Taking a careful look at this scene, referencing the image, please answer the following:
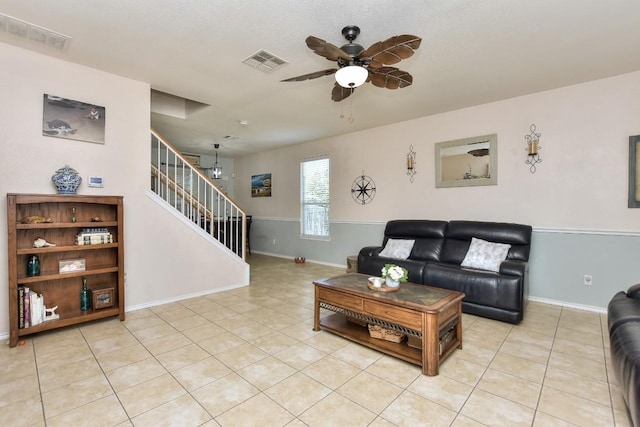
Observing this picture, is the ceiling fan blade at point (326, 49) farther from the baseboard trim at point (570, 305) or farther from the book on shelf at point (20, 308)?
the baseboard trim at point (570, 305)

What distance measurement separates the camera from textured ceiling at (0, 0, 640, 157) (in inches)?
86.0

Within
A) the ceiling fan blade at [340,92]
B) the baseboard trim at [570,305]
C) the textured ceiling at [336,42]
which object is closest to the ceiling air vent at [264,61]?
the textured ceiling at [336,42]

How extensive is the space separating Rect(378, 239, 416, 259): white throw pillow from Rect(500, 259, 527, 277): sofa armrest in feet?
4.06

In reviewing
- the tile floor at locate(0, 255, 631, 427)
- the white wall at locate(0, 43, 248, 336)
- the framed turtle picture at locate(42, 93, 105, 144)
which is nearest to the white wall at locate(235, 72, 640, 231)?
the tile floor at locate(0, 255, 631, 427)

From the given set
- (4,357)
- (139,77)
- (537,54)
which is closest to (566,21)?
(537,54)

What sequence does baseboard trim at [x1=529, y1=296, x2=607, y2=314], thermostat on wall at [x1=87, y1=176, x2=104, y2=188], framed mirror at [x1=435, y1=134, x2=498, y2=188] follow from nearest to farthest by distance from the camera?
1. thermostat on wall at [x1=87, y1=176, x2=104, y2=188]
2. baseboard trim at [x1=529, y1=296, x2=607, y2=314]
3. framed mirror at [x1=435, y1=134, x2=498, y2=188]

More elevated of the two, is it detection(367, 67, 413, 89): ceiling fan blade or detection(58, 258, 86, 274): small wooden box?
detection(367, 67, 413, 89): ceiling fan blade

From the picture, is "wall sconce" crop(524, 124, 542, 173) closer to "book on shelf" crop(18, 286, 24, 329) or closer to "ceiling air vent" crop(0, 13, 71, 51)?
"ceiling air vent" crop(0, 13, 71, 51)

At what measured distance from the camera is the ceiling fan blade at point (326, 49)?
1985 millimetres

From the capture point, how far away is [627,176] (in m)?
3.26

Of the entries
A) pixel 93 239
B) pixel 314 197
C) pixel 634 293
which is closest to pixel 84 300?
pixel 93 239

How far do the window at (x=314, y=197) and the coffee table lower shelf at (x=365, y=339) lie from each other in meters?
3.29

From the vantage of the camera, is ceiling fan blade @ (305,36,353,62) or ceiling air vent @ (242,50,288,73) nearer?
ceiling fan blade @ (305,36,353,62)

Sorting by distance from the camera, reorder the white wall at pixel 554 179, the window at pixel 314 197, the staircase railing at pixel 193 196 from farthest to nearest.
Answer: the window at pixel 314 197
the staircase railing at pixel 193 196
the white wall at pixel 554 179
